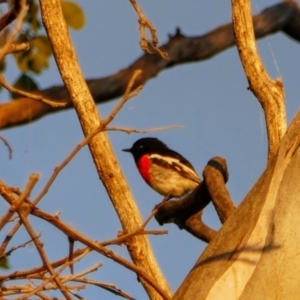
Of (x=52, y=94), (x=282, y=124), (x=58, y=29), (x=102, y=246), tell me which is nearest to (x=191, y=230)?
(x=282, y=124)

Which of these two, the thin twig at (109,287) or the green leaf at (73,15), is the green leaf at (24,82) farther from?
the thin twig at (109,287)

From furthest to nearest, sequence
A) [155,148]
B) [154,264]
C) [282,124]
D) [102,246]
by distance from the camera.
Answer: [155,148] → [154,264] → [282,124] → [102,246]

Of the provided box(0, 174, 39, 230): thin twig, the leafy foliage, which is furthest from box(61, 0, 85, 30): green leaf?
box(0, 174, 39, 230): thin twig

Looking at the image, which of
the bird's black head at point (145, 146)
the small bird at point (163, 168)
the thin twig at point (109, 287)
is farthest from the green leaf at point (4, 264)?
the bird's black head at point (145, 146)

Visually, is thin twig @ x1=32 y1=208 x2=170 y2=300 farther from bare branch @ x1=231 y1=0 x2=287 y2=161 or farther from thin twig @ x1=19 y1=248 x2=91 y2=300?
bare branch @ x1=231 y1=0 x2=287 y2=161

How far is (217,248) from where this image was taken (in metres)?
1.67

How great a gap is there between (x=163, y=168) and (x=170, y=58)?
3.91ft

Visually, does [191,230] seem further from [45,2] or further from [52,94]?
[52,94]

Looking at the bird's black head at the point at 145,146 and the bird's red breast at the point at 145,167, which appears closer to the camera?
the bird's red breast at the point at 145,167

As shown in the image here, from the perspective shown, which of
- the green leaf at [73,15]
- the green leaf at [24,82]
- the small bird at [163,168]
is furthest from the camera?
the small bird at [163,168]

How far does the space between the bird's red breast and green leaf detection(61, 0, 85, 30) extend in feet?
7.49

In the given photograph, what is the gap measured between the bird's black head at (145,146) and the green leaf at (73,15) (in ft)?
8.19

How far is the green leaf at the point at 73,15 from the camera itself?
8.65ft

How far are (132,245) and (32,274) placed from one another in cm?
61
